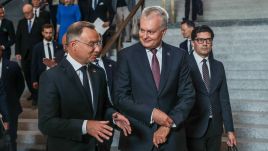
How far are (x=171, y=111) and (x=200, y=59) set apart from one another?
1.08m

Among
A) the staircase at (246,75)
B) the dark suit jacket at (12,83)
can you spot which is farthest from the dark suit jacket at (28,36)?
the staircase at (246,75)

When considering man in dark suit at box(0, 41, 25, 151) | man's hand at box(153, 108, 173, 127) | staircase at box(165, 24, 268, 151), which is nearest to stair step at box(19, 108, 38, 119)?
man in dark suit at box(0, 41, 25, 151)

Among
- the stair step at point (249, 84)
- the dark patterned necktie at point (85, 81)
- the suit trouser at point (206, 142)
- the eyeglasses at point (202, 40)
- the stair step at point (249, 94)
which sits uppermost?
the eyeglasses at point (202, 40)

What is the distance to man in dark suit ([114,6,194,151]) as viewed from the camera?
2.88m

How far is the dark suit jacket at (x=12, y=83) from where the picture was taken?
5.52 metres

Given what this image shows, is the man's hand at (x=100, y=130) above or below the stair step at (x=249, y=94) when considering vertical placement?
above

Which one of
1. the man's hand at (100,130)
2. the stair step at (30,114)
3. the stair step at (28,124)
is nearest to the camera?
the man's hand at (100,130)

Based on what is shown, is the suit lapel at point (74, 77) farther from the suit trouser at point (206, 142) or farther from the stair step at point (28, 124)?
the stair step at point (28, 124)

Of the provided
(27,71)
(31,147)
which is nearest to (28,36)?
(27,71)

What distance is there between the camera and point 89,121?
8.67 ft

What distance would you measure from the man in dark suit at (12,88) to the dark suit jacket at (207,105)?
2577mm

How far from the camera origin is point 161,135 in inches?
113

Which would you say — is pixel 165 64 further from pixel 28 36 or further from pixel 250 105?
pixel 28 36

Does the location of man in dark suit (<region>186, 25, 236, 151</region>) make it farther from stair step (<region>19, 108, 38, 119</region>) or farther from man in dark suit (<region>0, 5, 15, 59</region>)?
man in dark suit (<region>0, 5, 15, 59</region>)
